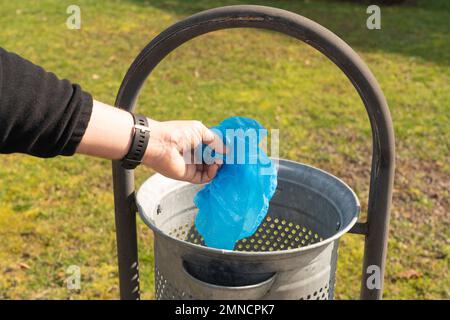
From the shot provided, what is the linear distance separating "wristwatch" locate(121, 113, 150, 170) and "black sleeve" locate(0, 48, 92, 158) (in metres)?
0.14

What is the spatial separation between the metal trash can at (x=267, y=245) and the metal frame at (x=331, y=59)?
0.07 metres

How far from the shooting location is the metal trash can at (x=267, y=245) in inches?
53.6

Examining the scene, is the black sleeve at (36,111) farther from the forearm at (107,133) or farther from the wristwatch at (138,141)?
the wristwatch at (138,141)

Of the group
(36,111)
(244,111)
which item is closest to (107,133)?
(36,111)

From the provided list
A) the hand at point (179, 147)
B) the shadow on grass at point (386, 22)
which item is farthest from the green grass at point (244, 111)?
the hand at point (179, 147)

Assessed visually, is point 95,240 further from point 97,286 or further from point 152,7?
point 152,7

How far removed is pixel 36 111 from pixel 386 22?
574 centimetres

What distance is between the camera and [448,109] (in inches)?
165

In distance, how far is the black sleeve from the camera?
1165 millimetres

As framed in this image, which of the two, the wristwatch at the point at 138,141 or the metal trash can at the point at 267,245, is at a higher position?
the wristwatch at the point at 138,141

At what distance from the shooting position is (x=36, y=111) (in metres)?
1.18

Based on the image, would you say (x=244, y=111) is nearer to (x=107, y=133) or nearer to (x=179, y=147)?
(x=179, y=147)
